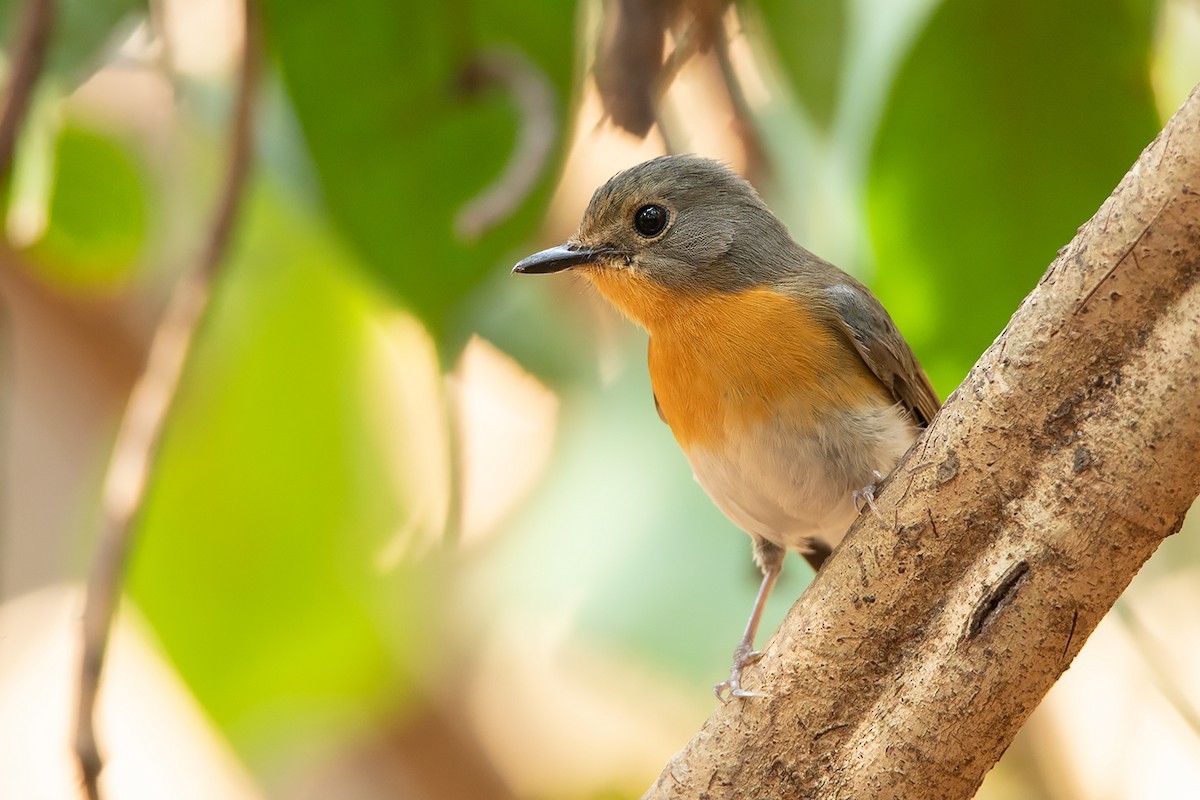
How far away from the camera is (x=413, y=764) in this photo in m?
3.59

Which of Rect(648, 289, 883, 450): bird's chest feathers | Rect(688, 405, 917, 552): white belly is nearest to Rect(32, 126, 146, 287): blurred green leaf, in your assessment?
Rect(648, 289, 883, 450): bird's chest feathers

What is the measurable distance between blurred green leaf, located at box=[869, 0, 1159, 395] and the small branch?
57 centimetres

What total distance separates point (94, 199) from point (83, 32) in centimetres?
54

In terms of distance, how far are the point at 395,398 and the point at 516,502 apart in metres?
0.44

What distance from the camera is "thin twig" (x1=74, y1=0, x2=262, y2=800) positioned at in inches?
77.8

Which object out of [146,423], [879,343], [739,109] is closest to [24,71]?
[146,423]

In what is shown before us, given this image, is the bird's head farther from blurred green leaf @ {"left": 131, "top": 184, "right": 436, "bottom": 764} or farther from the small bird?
blurred green leaf @ {"left": 131, "top": 184, "right": 436, "bottom": 764}

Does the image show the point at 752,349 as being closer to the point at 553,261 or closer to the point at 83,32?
the point at 553,261

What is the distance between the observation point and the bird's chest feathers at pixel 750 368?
2.08 m

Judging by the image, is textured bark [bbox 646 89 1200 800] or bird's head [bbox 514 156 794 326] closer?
textured bark [bbox 646 89 1200 800]

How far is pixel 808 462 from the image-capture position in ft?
6.85

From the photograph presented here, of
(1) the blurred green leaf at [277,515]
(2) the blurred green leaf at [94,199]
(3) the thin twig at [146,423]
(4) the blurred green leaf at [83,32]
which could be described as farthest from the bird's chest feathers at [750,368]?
(2) the blurred green leaf at [94,199]

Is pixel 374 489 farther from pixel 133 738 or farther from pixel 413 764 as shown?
pixel 133 738

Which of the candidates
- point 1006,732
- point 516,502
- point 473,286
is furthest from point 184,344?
point 1006,732
